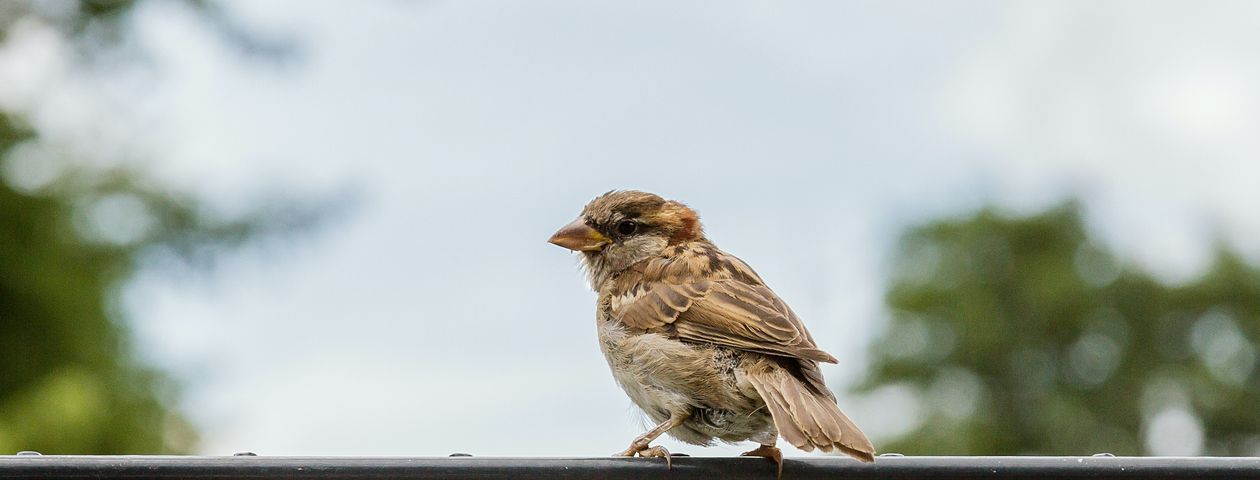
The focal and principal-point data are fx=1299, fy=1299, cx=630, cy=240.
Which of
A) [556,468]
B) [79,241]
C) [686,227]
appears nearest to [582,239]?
[686,227]

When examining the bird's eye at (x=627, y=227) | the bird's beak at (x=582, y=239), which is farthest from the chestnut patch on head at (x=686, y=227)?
the bird's beak at (x=582, y=239)

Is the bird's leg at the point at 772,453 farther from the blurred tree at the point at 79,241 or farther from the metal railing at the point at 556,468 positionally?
the blurred tree at the point at 79,241

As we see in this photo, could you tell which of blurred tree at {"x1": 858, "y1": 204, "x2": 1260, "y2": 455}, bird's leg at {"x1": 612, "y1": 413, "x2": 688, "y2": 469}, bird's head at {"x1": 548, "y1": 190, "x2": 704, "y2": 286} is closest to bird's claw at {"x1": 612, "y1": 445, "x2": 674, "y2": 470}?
bird's leg at {"x1": 612, "y1": 413, "x2": 688, "y2": 469}

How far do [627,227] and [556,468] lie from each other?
2140mm

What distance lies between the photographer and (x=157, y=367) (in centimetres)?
1035

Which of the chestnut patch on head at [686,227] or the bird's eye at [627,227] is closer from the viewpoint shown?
the bird's eye at [627,227]

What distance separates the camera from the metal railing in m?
2.58

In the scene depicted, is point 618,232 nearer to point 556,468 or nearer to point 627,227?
point 627,227

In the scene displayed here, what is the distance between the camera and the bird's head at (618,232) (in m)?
4.61

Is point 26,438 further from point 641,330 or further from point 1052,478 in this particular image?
point 1052,478

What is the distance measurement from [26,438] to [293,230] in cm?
381

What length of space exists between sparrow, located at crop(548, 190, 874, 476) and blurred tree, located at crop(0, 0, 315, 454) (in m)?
6.91

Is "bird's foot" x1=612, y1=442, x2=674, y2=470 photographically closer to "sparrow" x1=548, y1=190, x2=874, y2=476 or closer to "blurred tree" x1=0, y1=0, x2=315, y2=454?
"sparrow" x1=548, y1=190, x2=874, y2=476

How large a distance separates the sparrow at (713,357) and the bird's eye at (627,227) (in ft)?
0.59
